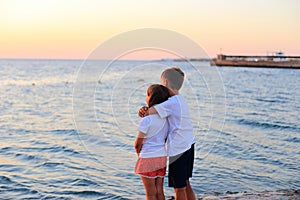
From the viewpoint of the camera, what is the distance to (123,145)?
9469 mm

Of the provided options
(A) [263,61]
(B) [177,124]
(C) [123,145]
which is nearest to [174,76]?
(B) [177,124]

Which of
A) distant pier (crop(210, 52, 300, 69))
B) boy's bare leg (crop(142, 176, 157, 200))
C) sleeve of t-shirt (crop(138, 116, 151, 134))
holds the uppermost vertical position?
distant pier (crop(210, 52, 300, 69))

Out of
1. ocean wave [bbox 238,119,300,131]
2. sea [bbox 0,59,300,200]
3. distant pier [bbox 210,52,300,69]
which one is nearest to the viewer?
sea [bbox 0,59,300,200]

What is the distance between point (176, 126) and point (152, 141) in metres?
0.36

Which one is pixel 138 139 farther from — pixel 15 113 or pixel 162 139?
pixel 15 113

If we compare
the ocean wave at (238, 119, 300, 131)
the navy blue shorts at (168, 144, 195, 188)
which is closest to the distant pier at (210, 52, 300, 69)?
the ocean wave at (238, 119, 300, 131)

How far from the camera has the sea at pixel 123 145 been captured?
5500 millimetres

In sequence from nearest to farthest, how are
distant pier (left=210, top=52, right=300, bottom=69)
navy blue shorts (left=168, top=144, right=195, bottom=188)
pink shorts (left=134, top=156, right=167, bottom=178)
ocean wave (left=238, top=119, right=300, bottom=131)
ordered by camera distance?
pink shorts (left=134, top=156, right=167, bottom=178)
navy blue shorts (left=168, top=144, right=195, bottom=188)
ocean wave (left=238, top=119, right=300, bottom=131)
distant pier (left=210, top=52, right=300, bottom=69)

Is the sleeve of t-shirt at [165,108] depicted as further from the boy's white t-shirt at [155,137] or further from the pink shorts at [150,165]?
the pink shorts at [150,165]

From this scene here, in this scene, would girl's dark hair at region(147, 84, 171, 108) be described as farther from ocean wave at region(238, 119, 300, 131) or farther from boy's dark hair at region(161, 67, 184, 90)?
ocean wave at region(238, 119, 300, 131)

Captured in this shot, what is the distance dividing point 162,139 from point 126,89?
95 cm

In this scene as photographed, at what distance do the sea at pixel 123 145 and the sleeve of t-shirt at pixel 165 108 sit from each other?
0.50m

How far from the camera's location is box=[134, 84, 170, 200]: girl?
4934 millimetres

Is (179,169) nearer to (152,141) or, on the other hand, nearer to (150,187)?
(150,187)
